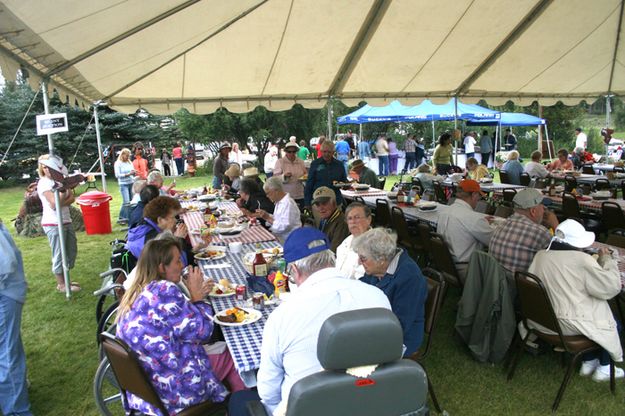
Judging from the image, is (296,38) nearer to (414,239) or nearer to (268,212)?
(268,212)

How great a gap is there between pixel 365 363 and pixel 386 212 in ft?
18.0

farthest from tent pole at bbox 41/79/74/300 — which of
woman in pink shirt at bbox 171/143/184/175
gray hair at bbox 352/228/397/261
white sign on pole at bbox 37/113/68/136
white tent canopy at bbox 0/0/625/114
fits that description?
woman in pink shirt at bbox 171/143/184/175

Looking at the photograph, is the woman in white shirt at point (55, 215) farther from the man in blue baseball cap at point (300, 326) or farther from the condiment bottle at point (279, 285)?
the man in blue baseball cap at point (300, 326)

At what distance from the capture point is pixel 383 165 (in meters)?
19.2

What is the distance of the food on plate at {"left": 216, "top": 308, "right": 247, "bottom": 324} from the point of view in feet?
9.14

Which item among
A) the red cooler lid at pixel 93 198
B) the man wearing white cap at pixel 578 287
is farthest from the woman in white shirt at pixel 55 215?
the man wearing white cap at pixel 578 287

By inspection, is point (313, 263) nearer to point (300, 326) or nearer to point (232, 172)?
point (300, 326)

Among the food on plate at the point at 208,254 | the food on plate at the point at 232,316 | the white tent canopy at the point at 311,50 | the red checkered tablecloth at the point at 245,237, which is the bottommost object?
the red checkered tablecloth at the point at 245,237

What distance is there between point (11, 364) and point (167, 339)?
1.52 metres

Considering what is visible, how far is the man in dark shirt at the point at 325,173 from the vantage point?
290 inches

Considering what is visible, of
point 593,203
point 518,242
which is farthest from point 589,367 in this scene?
point 593,203

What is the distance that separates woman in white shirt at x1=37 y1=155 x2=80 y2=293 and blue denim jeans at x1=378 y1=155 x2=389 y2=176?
1435 cm

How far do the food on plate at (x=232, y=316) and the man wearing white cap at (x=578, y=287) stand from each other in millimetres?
2088

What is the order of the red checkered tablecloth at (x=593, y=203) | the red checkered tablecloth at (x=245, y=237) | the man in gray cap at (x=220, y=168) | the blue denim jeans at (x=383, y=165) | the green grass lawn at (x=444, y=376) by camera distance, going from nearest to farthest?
the green grass lawn at (x=444, y=376)
the red checkered tablecloth at (x=245, y=237)
the red checkered tablecloth at (x=593, y=203)
the man in gray cap at (x=220, y=168)
the blue denim jeans at (x=383, y=165)
